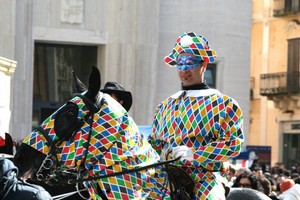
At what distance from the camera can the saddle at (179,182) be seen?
7.24 meters

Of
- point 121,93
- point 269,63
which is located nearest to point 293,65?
point 269,63

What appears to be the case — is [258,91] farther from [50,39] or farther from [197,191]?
[197,191]

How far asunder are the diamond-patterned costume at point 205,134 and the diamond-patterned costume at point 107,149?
866 mm

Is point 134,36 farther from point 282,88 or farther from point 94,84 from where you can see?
point 282,88

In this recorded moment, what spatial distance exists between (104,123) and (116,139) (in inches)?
4.9

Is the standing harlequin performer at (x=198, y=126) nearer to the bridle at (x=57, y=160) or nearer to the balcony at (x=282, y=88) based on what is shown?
the bridle at (x=57, y=160)

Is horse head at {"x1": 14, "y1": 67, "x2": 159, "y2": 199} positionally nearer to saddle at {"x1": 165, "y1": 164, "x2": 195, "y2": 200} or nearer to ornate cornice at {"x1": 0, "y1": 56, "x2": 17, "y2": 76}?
saddle at {"x1": 165, "y1": 164, "x2": 195, "y2": 200}

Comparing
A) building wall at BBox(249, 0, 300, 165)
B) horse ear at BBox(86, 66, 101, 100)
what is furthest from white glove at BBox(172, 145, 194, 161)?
building wall at BBox(249, 0, 300, 165)

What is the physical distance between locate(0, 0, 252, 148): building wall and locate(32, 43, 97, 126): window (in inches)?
19.0

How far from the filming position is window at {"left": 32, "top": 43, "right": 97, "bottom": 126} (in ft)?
85.0

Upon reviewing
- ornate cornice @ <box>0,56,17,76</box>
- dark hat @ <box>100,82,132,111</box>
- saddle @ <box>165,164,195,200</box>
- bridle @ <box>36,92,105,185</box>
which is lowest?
saddle @ <box>165,164,195,200</box>

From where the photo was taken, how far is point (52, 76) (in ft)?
85.5

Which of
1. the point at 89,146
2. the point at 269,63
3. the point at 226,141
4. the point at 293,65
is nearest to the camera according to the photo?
the point at 89,146

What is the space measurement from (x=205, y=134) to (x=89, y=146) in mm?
1349
